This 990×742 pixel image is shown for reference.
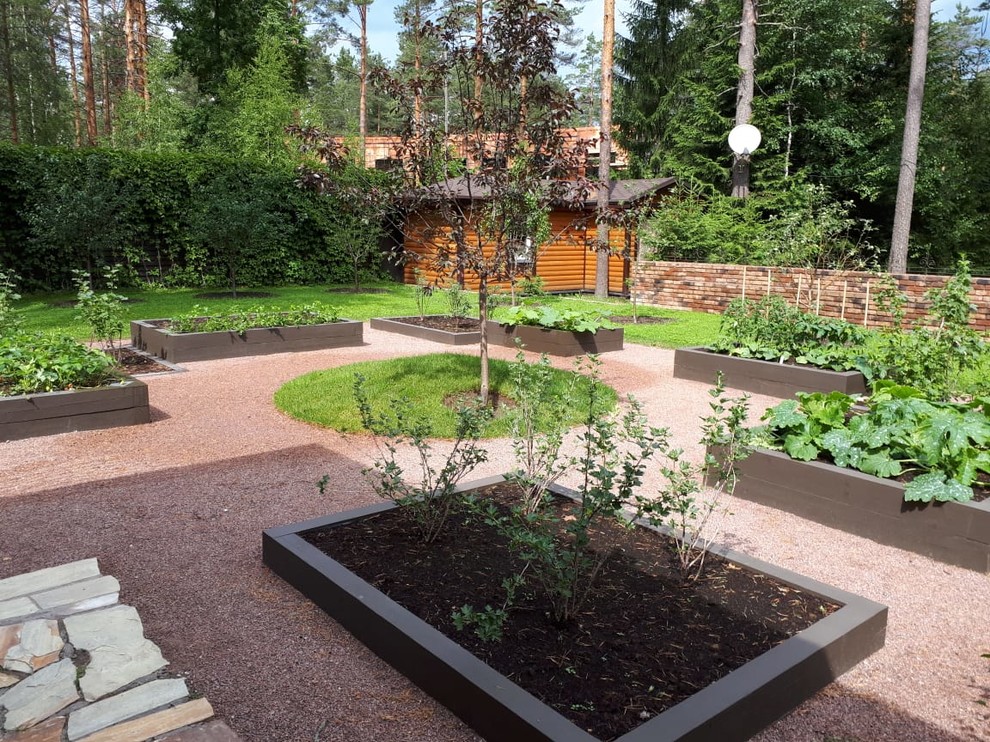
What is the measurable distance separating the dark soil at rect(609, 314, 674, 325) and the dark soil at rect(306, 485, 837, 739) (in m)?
9.22

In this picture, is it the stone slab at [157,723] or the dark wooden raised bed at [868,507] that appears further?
the dark wooden raised bed at [868,507]

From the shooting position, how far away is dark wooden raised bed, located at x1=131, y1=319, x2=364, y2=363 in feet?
28.5

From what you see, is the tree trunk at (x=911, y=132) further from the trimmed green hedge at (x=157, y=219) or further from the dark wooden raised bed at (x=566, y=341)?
the trimmed green hedge at (x=157, y=219)

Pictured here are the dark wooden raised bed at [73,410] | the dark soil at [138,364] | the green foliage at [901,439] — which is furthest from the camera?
the dark soil at [138,364]

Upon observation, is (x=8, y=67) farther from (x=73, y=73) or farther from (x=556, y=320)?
(x=556, y=320)

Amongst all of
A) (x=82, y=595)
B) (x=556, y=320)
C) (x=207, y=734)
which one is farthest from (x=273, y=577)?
(x=556, y=320)

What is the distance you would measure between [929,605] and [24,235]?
1586 cm

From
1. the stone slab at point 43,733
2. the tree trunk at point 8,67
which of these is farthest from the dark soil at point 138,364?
the tree trunk at point 8,67

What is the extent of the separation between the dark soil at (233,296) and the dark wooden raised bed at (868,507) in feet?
41.3

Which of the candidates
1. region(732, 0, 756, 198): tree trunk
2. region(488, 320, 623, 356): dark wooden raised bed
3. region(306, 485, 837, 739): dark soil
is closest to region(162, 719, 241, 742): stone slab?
region(306, 485, 837, 739): dark soil

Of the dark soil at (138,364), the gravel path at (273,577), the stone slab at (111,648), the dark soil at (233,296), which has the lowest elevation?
the gravel path at (273,577)

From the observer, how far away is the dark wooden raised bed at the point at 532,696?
207cm

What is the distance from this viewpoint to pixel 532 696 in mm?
2162

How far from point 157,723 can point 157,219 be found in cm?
1546
